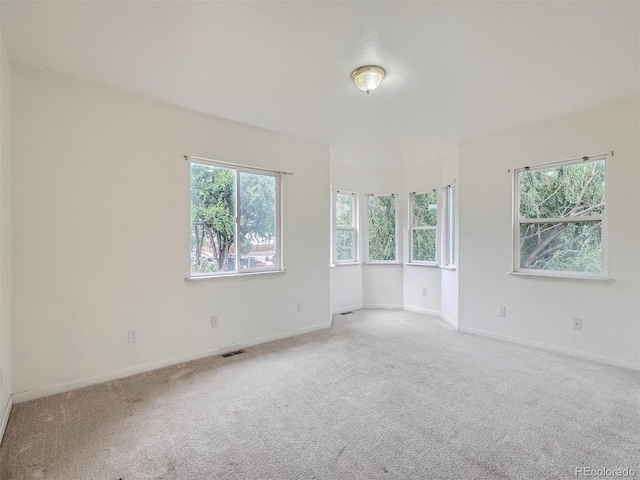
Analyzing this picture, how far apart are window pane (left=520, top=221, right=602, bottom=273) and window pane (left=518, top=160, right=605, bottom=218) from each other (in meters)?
0.14

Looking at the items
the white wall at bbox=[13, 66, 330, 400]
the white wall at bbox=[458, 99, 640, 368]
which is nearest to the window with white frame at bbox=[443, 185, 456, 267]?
the white wall at bbox=[458, 99, 640, 368]

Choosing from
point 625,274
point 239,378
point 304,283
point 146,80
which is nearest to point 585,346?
point 625,274

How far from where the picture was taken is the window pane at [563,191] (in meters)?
3.21

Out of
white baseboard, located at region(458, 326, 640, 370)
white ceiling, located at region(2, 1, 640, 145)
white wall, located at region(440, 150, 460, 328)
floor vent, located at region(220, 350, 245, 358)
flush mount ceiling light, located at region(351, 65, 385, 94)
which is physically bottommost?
floor vent, located at region(220, 350, 245, 358)

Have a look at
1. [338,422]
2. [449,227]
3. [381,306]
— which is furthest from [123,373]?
[449,227]

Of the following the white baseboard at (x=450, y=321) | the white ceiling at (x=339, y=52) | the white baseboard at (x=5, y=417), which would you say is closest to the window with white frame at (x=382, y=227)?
the white baseboard at (x=450, y=321)

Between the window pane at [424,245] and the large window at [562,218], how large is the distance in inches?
59.0

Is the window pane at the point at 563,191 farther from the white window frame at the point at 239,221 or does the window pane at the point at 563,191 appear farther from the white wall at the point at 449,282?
the white window frame at the point at 239,221

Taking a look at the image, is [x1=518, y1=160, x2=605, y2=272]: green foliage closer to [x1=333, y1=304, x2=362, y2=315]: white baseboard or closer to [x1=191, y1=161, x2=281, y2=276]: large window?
[x1=333, y1=304, x2=362, y2=315]: white baseboard

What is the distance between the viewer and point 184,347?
10.3 ft

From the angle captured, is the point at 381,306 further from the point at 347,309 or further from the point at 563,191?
the point at 563,191

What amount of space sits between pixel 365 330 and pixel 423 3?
3538 mm

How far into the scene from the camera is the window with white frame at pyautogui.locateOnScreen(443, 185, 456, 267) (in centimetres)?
468

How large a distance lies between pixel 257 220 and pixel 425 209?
2.94m
